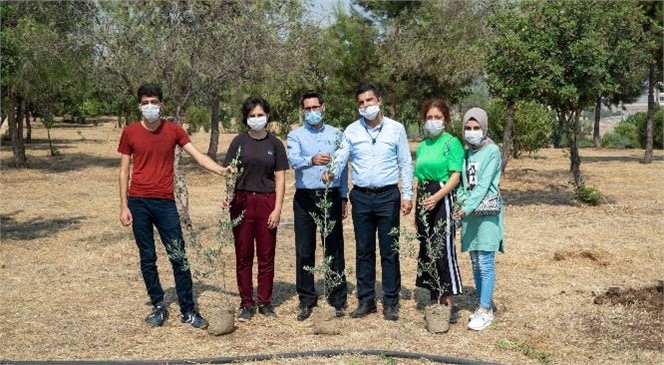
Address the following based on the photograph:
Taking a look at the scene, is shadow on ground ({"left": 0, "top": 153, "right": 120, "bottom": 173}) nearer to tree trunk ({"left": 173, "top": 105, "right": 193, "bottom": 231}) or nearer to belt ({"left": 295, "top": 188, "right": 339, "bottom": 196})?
tree trunk ({"left": 173, "top": 105, "right": 193, "bottom": 231})

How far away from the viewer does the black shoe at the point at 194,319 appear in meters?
5.75

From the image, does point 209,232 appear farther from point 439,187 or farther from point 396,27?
point 396,27

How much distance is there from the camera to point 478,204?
552 cm

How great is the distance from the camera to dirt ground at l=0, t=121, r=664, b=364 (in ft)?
17.3

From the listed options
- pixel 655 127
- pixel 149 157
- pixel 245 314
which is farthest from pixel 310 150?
pixel 655 127

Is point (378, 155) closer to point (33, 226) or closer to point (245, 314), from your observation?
point (245, 314)

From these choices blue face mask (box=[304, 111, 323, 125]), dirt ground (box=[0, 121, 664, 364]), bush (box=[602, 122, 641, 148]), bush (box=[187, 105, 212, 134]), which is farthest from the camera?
bush (box=[187, 105, 212, 134])

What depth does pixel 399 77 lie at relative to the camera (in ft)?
82.4

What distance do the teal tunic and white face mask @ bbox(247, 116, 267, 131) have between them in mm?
1630

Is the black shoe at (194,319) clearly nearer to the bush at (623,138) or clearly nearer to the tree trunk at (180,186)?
the tree trunk at (180,186)

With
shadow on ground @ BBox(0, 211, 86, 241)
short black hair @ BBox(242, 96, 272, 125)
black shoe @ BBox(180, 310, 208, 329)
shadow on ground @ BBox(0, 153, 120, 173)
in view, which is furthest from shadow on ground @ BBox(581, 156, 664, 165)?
black shoe @ BBox(180, 310, 208, 329)

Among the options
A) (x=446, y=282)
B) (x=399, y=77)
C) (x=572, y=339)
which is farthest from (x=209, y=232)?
(x=399, y=77)

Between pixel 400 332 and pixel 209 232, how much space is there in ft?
19.4

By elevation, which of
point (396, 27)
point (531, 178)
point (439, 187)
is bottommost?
point (531, 178)
